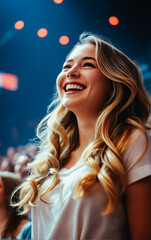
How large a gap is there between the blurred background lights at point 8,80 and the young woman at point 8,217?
2.21m

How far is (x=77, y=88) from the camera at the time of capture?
3.93ft

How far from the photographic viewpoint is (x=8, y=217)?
1.74 meters

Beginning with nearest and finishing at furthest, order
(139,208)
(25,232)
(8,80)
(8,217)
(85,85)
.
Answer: (139,208), (85,85), (25,232), (8,217), (8,80)

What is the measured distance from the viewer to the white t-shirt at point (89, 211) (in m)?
0.95

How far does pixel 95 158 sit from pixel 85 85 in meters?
0.33

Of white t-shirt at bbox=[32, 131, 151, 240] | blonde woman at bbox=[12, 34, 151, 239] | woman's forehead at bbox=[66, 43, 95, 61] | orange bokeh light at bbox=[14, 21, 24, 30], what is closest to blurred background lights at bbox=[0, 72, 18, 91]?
orange bokeh light at bbox=[14, 21, 24, 30]

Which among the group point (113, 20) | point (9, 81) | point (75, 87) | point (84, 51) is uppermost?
point (113, 20)

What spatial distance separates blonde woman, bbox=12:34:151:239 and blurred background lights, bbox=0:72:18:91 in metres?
2.52

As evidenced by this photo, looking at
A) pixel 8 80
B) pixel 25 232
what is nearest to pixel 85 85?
pixel 25 232

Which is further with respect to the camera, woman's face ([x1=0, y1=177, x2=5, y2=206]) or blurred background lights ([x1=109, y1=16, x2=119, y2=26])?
blurred background lights ([x1=109, y1=16, x2=119, y2=26])

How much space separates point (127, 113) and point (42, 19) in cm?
179

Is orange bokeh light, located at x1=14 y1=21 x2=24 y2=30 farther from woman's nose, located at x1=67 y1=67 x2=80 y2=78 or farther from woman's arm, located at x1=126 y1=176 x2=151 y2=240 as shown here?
woman's arm, located at x1=126 y1=176 x2=151 y2=240

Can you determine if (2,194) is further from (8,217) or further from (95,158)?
(95,158)

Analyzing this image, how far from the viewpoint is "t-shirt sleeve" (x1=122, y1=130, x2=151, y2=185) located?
0.95 meters
